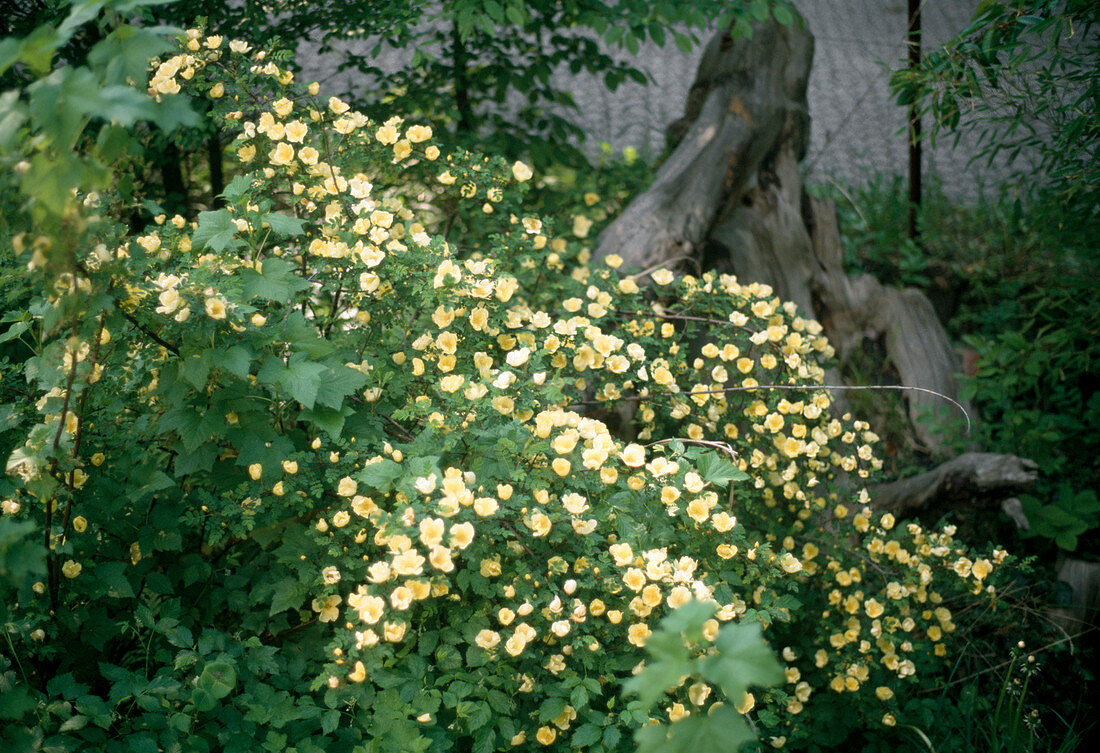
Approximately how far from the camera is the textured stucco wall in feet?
17.2

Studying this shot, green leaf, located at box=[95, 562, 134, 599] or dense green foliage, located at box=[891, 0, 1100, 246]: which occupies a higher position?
dense green foliage, located at box=[891, 0, 1100, 246]

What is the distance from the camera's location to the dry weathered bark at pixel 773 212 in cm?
337

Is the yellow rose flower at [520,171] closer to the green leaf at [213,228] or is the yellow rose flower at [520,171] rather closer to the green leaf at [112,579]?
the green leaf at [213,228]

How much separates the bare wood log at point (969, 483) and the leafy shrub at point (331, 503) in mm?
600

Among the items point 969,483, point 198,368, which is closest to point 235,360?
point 198,368

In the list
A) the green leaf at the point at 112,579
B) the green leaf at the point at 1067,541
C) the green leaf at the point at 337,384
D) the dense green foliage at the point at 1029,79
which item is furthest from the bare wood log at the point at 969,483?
the green leaf at the point at 112,579

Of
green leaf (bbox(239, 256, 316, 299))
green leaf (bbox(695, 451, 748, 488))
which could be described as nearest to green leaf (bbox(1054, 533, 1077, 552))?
green leaf (bbox(695, 451, 748, 488))

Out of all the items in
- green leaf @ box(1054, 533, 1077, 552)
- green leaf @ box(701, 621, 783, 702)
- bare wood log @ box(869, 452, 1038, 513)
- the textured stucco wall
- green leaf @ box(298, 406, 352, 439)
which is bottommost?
green leaf @ box(1054, 533, 1077, 552)

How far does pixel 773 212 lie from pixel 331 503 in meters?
2.64

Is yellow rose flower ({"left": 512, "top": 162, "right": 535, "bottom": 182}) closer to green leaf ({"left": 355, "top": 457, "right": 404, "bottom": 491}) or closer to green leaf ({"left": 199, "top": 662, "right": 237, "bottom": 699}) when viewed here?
green leaf ({"left": 355, "top": 457, "right": 404, "bottom": 491})

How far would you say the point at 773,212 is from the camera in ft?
12.1

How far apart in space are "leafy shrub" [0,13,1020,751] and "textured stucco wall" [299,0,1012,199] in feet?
9.92

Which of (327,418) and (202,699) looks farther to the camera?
(327,418)

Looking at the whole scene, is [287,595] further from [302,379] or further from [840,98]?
[840,98]
